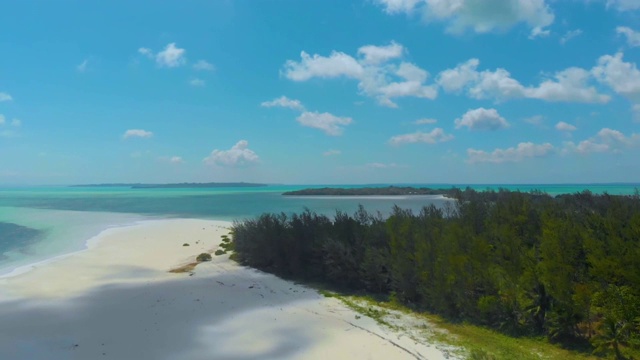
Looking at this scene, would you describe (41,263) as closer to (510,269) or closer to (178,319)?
(178,319)

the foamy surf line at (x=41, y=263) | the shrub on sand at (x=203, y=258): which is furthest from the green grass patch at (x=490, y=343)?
the foamy surf line at (x=41, y=263)

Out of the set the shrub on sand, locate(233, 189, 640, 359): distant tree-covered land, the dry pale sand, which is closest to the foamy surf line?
the dry pale sand

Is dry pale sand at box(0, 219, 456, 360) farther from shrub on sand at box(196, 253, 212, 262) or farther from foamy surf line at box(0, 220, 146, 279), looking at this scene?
shrub on sand at box(196, 253, 212, 262)

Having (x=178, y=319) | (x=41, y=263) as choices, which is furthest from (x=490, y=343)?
(x=41, y=263)

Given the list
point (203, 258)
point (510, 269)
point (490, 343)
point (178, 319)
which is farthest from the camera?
point (203, 258)

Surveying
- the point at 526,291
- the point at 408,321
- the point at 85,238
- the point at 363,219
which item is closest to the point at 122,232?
the point at 85,238

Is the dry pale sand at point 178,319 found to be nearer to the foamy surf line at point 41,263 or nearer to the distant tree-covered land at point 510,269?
the foamy surf line at point 41,263
